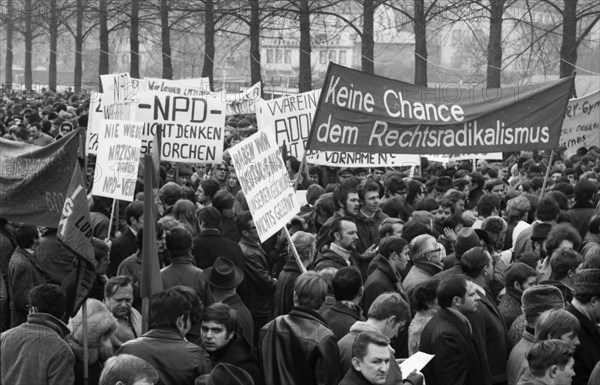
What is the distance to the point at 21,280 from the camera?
8719mm

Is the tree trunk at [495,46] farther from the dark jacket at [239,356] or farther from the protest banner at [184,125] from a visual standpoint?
the dark jacket at [239,356]

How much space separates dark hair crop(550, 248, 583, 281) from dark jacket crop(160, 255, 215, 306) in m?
2.18

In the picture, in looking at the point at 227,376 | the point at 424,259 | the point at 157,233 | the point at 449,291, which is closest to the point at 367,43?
the point at 157,233

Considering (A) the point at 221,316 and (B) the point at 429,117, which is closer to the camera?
(A) the point at 221,316

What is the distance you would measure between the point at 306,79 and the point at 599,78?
658 cm

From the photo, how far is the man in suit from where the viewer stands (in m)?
9.84

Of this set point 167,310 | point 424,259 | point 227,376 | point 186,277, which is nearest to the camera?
point 227,376

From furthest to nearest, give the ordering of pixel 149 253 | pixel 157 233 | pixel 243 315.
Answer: pixel 157 233, pixel 243 315, pixel 149 253

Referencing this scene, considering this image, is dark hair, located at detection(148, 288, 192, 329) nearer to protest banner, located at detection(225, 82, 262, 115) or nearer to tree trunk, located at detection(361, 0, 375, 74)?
protest banner, located at detection(225, 82, 262, 115)

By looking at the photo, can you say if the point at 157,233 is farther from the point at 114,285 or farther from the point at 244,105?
the point at 244,105

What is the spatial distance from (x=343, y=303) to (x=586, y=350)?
141cm

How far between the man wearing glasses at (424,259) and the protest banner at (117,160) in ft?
10.3

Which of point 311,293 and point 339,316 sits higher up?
point 311,293

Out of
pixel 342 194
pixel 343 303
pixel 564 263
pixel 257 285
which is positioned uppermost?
pixel 342 194
